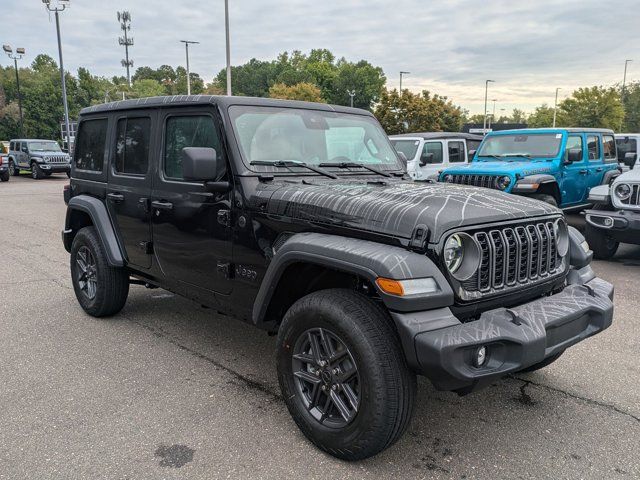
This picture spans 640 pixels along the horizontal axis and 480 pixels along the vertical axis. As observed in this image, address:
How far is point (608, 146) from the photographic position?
1115 cm

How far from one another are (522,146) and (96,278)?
8268 mm

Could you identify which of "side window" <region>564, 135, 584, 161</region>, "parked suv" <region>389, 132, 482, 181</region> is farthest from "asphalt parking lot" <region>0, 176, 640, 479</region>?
"parked suv" <region>389, 132, 482, 181</region>

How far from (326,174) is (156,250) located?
1.52 metres

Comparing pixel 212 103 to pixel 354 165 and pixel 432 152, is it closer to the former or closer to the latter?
pixel 354 165

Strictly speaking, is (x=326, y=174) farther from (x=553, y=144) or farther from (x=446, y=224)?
(x=553, y=144)

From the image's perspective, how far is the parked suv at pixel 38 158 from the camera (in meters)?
23.9

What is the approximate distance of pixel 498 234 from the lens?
2.73m

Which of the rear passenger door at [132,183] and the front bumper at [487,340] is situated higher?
the rear passenger door at [132,183]

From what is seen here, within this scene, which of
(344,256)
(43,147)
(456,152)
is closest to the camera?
(344,256)

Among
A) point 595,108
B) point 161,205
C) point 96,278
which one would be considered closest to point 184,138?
point 161,205

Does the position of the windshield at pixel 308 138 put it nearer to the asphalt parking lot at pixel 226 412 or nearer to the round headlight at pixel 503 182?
the asphalt parking lot at pixel 226 412

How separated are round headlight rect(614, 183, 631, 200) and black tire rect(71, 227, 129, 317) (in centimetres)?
622

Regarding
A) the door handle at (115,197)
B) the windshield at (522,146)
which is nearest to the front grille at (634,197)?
the windshield at (522,146)

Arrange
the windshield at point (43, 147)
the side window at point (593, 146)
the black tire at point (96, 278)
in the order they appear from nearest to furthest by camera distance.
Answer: the black tire at point (96, 278) → the side window at point (593, 146) → the windshield at point (43, 147)
